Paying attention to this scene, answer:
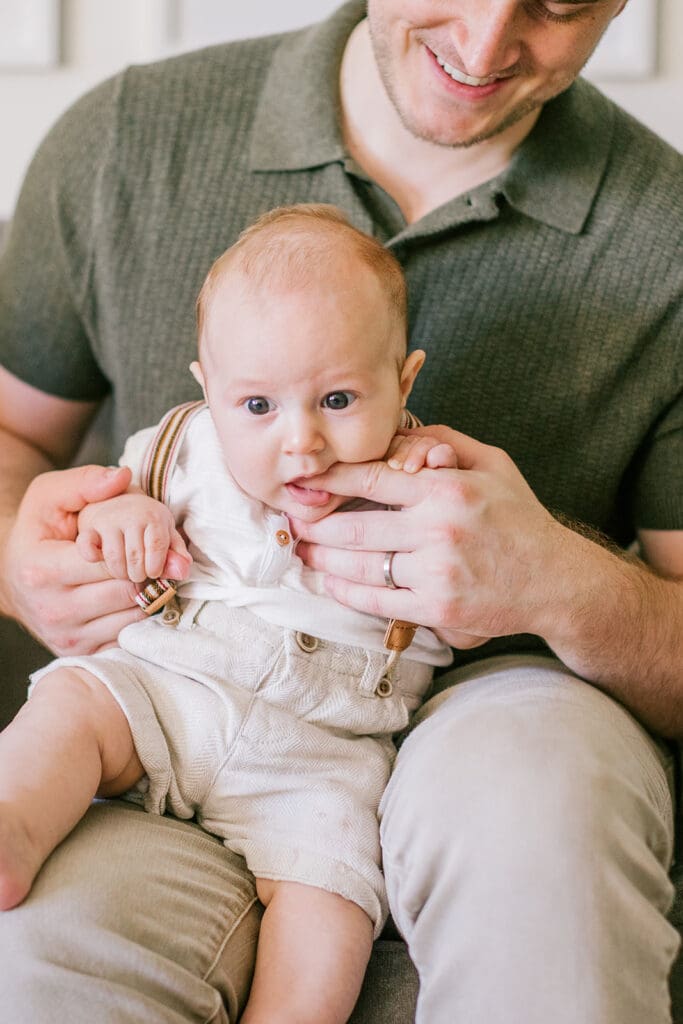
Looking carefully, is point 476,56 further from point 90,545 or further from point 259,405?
point 90,545

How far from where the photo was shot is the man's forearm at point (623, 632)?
1098 millimetres

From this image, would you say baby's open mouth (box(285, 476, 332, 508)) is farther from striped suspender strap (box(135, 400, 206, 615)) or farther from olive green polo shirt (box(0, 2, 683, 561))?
olive green polo shirt (box(0, 2, 683, 561))

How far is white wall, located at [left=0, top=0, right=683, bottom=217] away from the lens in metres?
1.74

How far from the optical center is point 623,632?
1.12m

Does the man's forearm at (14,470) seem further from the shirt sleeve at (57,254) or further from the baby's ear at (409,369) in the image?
the baby's ear at (409,369)

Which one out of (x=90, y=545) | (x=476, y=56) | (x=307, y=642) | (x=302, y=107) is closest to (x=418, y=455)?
(x=307, y=642)

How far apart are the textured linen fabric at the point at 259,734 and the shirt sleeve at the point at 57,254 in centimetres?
50

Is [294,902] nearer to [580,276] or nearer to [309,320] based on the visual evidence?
[309,320]

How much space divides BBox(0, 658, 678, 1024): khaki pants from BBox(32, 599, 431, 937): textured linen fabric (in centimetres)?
4

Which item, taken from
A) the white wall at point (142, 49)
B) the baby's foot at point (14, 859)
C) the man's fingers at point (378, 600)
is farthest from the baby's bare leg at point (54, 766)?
the white wall at point (142, 49)

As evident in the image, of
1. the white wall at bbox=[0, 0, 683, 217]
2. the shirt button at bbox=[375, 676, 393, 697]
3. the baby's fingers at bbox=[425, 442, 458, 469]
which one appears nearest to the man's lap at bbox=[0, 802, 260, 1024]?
the shirt button at bbox=[375, 676, 393, 697]

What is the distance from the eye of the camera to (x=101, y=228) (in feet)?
4.50

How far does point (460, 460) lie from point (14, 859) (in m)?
0.57

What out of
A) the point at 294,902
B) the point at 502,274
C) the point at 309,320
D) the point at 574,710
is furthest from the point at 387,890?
the point at 502,274
